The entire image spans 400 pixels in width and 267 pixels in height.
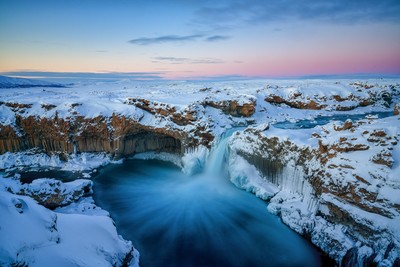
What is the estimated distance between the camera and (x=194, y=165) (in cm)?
2427

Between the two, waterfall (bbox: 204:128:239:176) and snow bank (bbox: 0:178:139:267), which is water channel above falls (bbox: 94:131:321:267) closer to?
waterfall (bbox: 204:128:239:176)

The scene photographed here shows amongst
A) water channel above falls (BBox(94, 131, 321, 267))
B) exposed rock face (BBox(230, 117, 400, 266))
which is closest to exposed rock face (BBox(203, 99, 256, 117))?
water channel above falls (BBox(94, 131, 321, 267))

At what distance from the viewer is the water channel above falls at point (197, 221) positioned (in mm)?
13508

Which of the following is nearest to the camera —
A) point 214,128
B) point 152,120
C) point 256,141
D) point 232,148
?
point 256,141

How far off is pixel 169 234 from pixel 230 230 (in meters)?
4.00

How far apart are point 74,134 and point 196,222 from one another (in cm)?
1936

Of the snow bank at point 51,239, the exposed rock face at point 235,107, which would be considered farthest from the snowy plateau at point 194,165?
the exposed rock face at point 235,107

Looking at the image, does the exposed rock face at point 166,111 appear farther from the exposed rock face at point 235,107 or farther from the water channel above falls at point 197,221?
the exposed rock face at point 235,107

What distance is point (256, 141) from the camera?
69.2 ft

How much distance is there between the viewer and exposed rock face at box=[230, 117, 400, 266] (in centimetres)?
1199

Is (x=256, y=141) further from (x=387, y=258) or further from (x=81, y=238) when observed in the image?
(x=81, y=238)

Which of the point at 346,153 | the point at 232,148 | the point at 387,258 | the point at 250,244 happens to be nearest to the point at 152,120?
the point at 232,148

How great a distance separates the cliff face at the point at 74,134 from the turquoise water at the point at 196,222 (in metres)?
5.05

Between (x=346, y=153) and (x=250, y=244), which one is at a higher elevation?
(x=346, y=153)
